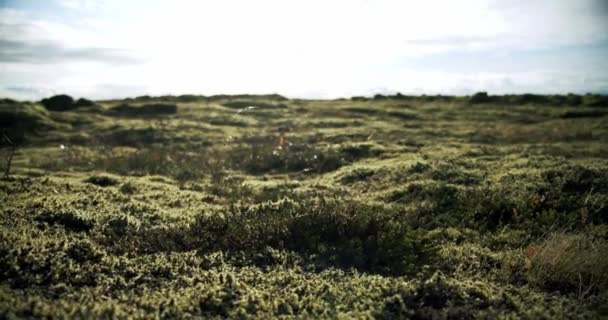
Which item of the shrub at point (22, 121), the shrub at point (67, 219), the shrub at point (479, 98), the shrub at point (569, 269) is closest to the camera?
the shrub at point (569, 269)

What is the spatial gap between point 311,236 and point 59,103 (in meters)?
45.7

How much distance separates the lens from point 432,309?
649 cm

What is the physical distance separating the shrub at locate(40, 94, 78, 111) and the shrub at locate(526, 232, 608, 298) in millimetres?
47288

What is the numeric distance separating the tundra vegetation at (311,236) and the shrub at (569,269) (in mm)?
32

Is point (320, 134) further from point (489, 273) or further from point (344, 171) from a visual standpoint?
point (489, 273)

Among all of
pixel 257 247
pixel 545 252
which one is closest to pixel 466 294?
pixel 545 252

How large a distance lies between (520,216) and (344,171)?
8614 millimetres

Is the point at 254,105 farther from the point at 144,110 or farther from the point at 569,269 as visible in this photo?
the point at 569,269

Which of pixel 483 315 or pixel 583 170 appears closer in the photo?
pixel 483 315

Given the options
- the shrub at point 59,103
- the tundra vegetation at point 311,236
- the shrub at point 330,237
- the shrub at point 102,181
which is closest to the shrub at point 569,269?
the tundra vegetation at point 311,236

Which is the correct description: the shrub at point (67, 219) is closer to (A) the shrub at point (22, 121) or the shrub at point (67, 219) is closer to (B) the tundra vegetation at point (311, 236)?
(B) the tundra vegetation at point (311, 236)

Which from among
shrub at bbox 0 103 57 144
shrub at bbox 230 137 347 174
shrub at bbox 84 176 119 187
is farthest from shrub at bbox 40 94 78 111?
shrub at bbox 84 176 119 187

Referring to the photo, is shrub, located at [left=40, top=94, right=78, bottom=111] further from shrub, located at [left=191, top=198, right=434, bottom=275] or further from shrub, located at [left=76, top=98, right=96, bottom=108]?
shrub, located at [left=191, top=198, right=434, bottom=275]

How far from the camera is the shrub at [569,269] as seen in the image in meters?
7.79
